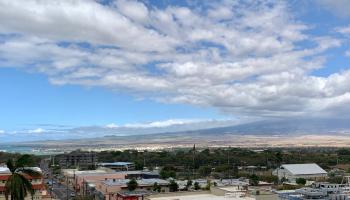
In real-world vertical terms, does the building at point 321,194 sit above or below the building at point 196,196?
above

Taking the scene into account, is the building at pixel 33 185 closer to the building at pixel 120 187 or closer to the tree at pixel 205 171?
the building at pixel 120 187

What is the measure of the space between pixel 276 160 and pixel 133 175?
46.0 metres

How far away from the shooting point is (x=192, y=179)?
81.7 m

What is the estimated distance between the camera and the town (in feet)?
145

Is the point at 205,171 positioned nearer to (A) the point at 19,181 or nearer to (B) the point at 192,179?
(B) the point at 192,179

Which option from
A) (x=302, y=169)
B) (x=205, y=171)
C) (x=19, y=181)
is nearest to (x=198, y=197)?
(x=19, y=181)

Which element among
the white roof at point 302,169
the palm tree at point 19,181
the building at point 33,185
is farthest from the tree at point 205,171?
the palm tree at point 19,181

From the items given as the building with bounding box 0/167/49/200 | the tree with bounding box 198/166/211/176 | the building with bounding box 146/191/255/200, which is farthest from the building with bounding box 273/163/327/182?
the building with bounding box 0/167/49/200

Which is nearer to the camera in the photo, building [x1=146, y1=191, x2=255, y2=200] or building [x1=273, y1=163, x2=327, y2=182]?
building [x1=146, y1=191, x2=255, y2=200]

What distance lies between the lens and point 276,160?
116375mm

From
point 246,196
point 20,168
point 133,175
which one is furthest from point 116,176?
point 20,168

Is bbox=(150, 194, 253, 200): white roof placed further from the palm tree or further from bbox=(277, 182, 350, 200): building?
the palm tree

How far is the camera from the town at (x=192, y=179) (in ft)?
145

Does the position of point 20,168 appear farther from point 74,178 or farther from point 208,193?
point 74,178
